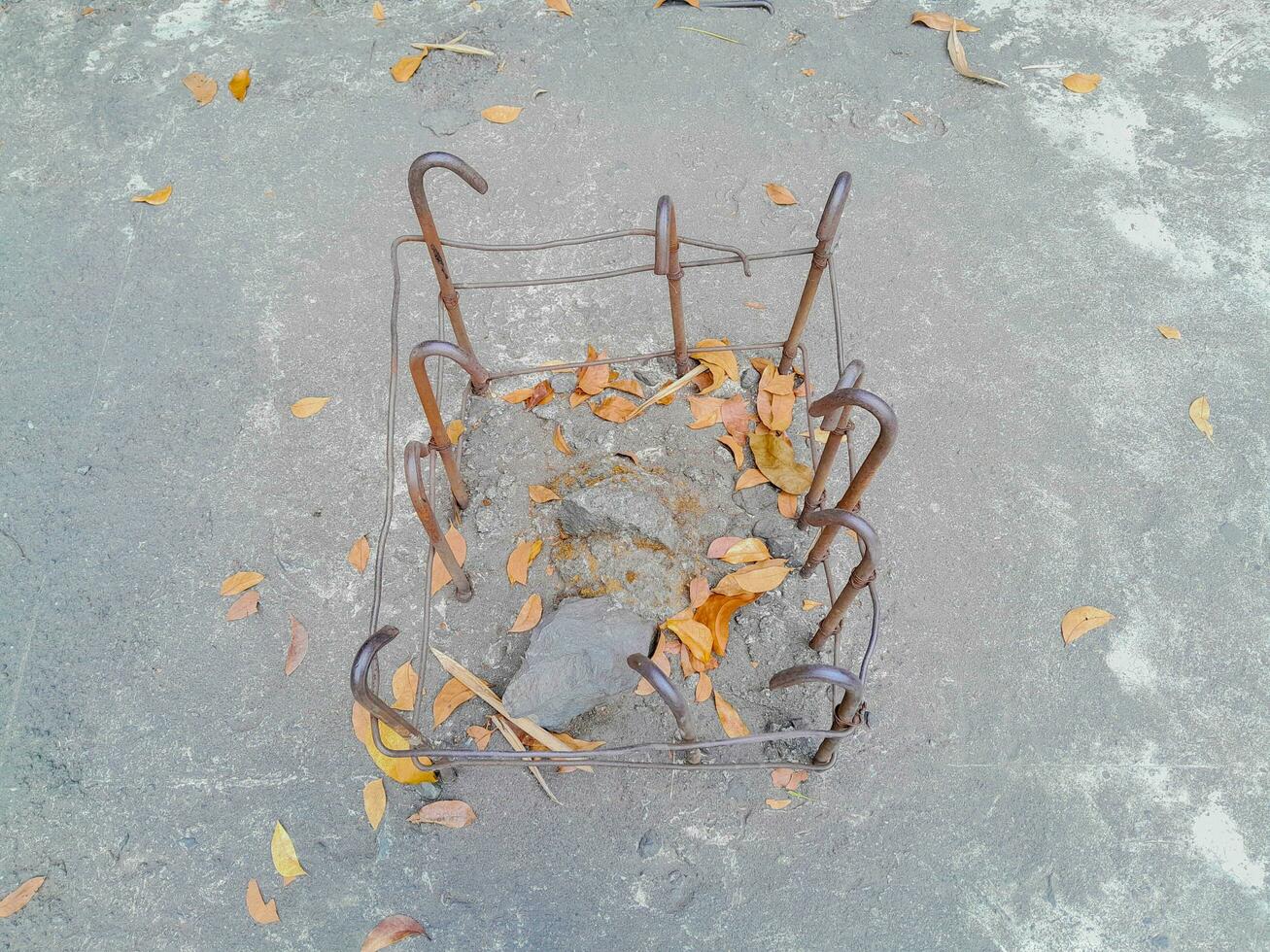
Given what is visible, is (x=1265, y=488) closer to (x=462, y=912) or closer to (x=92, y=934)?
(x=462, y=912)

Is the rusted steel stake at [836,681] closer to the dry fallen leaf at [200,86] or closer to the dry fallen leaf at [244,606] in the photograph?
the dry fallen leaf at [244,606]

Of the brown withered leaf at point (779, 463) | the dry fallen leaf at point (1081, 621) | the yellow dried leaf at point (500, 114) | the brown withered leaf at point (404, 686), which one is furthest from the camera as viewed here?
the yellow dried leaf at point (500, 114)

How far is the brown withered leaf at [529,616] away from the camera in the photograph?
6.33 feet

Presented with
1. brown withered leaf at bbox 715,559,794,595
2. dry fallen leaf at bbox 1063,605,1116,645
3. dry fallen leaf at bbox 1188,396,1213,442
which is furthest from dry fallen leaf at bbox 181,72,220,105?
dry fallen leaf at bbox 1188,396,1213,442

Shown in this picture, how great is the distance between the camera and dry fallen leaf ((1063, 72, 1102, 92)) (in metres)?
2.86

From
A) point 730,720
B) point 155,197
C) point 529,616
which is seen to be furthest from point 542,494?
point 155,197

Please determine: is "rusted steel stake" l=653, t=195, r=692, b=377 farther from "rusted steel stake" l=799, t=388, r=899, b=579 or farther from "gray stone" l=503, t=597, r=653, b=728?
"gray stone" l=503, t=597, r=653, b=728

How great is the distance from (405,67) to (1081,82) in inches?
89.3

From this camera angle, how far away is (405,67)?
9.52ft

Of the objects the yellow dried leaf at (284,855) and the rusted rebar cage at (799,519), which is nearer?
the rusted rebar cage at (799,519)

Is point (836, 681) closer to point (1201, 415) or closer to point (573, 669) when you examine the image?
point (573, 669)

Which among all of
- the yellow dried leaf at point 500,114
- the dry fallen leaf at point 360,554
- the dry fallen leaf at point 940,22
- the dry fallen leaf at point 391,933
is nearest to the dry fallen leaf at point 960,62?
the dry fallen leaf at point 940,22

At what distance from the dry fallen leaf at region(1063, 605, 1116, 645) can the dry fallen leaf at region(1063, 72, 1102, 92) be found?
1847mm

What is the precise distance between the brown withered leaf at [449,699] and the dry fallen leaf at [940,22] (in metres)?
2.71
